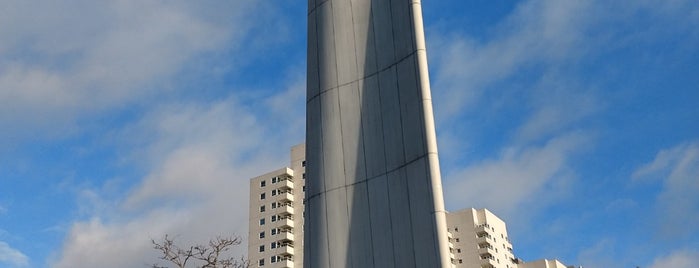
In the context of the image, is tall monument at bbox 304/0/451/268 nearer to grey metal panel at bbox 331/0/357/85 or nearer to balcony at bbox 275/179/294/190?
grey metal panel at bbox 331/0/357/85

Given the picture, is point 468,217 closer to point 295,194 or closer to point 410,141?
point 295,194

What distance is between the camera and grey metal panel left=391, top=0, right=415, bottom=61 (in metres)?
12.8

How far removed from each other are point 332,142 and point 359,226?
163 cm

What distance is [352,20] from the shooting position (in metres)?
14.1

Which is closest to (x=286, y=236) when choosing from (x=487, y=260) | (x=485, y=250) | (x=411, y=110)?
(x=485, y=250)

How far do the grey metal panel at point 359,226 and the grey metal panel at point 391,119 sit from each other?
2.40 feet

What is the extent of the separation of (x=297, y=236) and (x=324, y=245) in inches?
2932

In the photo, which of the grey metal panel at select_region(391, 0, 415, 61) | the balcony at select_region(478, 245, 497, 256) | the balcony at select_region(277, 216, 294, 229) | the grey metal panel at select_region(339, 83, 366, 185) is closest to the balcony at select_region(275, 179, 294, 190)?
the balcony at select_region(277, 216, 294, 229)

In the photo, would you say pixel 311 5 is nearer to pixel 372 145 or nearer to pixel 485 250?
pixel 372 145

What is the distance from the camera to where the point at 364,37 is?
13766 mm

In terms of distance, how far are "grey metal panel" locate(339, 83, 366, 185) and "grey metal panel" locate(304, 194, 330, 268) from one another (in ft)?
2.39

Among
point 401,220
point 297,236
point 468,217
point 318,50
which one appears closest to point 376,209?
point 401,220

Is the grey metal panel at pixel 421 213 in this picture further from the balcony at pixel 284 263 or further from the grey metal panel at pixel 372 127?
the balcony at pixel 284 263

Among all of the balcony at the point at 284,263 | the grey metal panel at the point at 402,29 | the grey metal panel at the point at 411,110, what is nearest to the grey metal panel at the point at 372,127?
the grey metal panel at the point at 411,110
